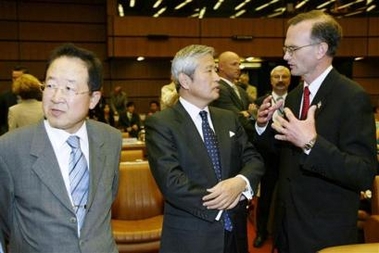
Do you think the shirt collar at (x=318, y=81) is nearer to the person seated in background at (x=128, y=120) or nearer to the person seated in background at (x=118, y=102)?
the person seated in background at (x=128, y=120)

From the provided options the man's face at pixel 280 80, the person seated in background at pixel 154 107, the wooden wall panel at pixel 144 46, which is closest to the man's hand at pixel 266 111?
the man's face at pixel 280 80

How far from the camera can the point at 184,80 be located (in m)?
2.11

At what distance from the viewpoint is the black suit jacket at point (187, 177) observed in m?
1.91

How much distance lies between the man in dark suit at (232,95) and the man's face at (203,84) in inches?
49.3

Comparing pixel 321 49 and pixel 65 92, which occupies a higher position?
pixel 321 49

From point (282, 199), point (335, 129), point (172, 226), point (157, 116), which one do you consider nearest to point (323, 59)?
point (335, 129)

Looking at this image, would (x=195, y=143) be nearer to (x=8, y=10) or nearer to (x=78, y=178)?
(x=78, y=178)

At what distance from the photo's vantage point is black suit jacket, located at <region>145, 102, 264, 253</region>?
1.91 meters

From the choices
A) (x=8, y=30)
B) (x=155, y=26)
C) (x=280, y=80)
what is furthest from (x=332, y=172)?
(x=8, y=30)

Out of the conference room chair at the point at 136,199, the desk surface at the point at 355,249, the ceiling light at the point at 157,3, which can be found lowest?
the conference room chair at the point at 136,199

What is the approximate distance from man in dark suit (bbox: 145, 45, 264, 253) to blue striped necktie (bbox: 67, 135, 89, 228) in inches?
18.4

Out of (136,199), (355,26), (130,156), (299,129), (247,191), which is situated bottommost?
(136,199)

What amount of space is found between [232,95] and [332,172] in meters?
2.14

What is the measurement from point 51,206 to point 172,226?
0.73 m
